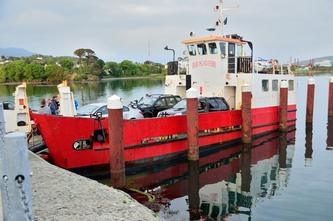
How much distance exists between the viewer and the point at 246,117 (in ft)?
57.2

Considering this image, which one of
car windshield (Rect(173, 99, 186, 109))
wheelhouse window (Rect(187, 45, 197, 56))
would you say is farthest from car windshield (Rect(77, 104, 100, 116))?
wheelhouse window (Rect(187, 45, 197, 56))

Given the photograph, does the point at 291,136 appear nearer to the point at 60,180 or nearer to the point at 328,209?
the point at 328,209

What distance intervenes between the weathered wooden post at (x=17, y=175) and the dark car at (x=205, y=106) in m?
12.7

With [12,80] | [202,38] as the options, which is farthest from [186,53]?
[12,80]

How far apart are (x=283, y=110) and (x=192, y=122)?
328 inches

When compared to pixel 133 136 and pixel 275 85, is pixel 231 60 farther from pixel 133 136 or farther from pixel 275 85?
pixel 133 136

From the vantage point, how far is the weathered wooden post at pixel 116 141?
12.2 meters

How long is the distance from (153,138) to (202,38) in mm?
7043

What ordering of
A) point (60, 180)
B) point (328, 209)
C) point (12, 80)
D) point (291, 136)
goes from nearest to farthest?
point (60, 180) → point (328, 209) → point (291, 136) → point (12, 80)

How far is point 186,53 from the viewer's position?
1983 cm

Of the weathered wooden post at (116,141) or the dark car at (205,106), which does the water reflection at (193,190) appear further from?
the dark car at (205,106)

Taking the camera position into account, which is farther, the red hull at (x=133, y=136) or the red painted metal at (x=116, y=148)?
the red hull at (x=133, y=136)

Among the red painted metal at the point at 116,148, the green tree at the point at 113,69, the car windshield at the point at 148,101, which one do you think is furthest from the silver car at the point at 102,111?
the green tree at the point at 113,69

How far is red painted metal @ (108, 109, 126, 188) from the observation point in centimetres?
1218
